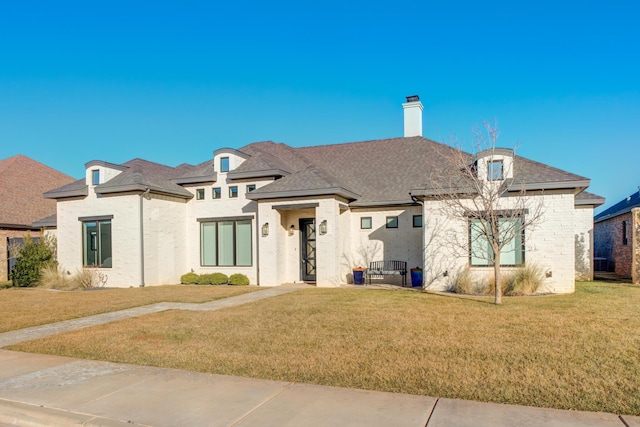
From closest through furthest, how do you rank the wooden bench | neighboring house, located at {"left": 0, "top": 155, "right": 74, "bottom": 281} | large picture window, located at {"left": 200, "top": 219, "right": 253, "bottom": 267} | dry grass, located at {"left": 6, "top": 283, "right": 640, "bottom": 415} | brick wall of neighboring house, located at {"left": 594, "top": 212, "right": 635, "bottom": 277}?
dry grass, located at {"left": 6, "top": 283, "right": 640, "bottom": 415}
the wooden bench
large picture window, located at {"left": 200, "top": 219, "right": 253, "bottom": 267}
brick wall of neighboring house, located at {"left": 594, "top": 212, "right": 635, "bottom": 277}
neighboring house, located at {"left": 0, "top": 155, "right": 74, "bottom": 281}

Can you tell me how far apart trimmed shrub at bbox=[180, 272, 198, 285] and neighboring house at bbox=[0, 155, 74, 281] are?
26.8 feet

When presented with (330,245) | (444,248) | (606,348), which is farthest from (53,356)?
(444,248)

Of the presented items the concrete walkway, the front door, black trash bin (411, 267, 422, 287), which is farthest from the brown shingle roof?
the concrete walkway

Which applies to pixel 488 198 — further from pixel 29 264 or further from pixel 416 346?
pixel 29 264

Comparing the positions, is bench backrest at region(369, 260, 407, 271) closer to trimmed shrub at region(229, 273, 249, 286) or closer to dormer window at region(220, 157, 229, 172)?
trimmed shrub at region(229, 273, 249, 286)

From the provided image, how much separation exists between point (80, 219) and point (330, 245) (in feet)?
37.0

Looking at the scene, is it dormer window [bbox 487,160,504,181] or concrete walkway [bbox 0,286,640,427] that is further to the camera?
dormer window [bbox 487,160,504,181]

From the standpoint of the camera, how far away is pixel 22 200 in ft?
85.0

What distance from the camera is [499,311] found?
10.5m

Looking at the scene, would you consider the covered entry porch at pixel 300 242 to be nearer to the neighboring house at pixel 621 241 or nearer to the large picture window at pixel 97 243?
the large picture window at pixel 97 243

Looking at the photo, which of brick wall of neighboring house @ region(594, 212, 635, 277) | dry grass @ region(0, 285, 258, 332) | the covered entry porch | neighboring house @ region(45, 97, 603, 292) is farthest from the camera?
brick wall of neighboring house @ region(594, 212, 635, 277)

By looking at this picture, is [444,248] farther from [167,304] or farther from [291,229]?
[167,304]

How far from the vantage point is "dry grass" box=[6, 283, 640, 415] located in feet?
17.5

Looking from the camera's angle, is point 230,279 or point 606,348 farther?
point 230,279
